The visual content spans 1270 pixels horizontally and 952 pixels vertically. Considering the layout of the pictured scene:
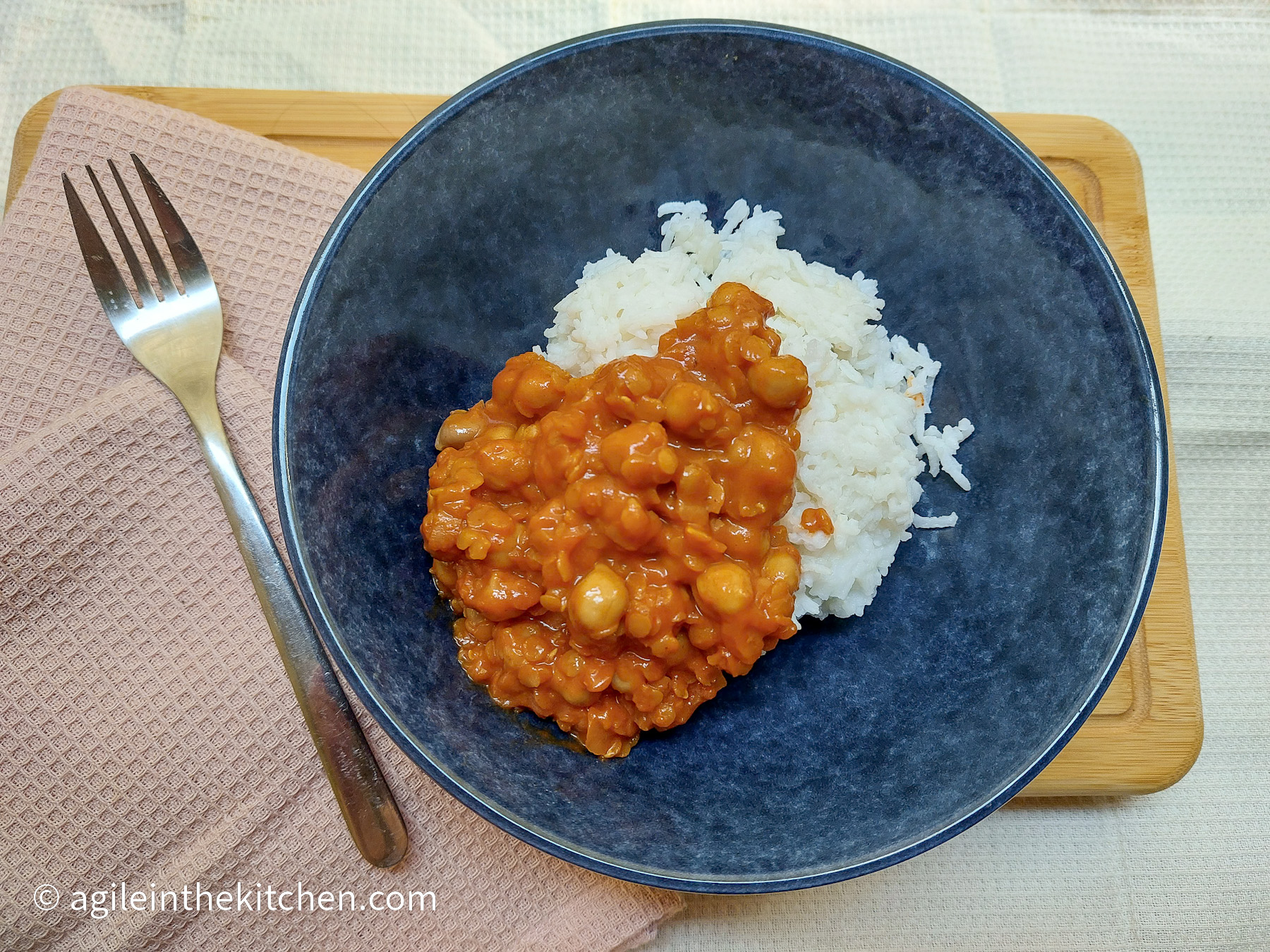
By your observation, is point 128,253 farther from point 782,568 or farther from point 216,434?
point 782,568

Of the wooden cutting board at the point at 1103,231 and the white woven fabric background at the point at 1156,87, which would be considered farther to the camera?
the white woven fabric background at the point at 1156,87

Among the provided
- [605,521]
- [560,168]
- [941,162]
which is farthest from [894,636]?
[560,168]


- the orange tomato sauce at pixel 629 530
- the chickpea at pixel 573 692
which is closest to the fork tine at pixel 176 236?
the orange tomato sauce at pixel 629 530

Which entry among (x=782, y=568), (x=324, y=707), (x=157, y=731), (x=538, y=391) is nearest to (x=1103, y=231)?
(x=782, y=568)

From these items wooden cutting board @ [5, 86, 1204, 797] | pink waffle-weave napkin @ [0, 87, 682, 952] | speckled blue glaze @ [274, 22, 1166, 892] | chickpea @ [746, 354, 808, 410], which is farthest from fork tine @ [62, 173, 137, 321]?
chickpea @ [746, 354, 808, 410]

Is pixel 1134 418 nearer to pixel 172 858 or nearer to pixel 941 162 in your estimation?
pixel 941 162

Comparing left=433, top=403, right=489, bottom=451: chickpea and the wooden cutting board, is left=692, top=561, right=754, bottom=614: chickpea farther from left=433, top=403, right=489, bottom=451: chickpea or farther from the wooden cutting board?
the wooden cutting board

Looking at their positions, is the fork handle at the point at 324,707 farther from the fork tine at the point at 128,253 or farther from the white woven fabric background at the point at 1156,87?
the white woven fabric background at the point at 1156,87
